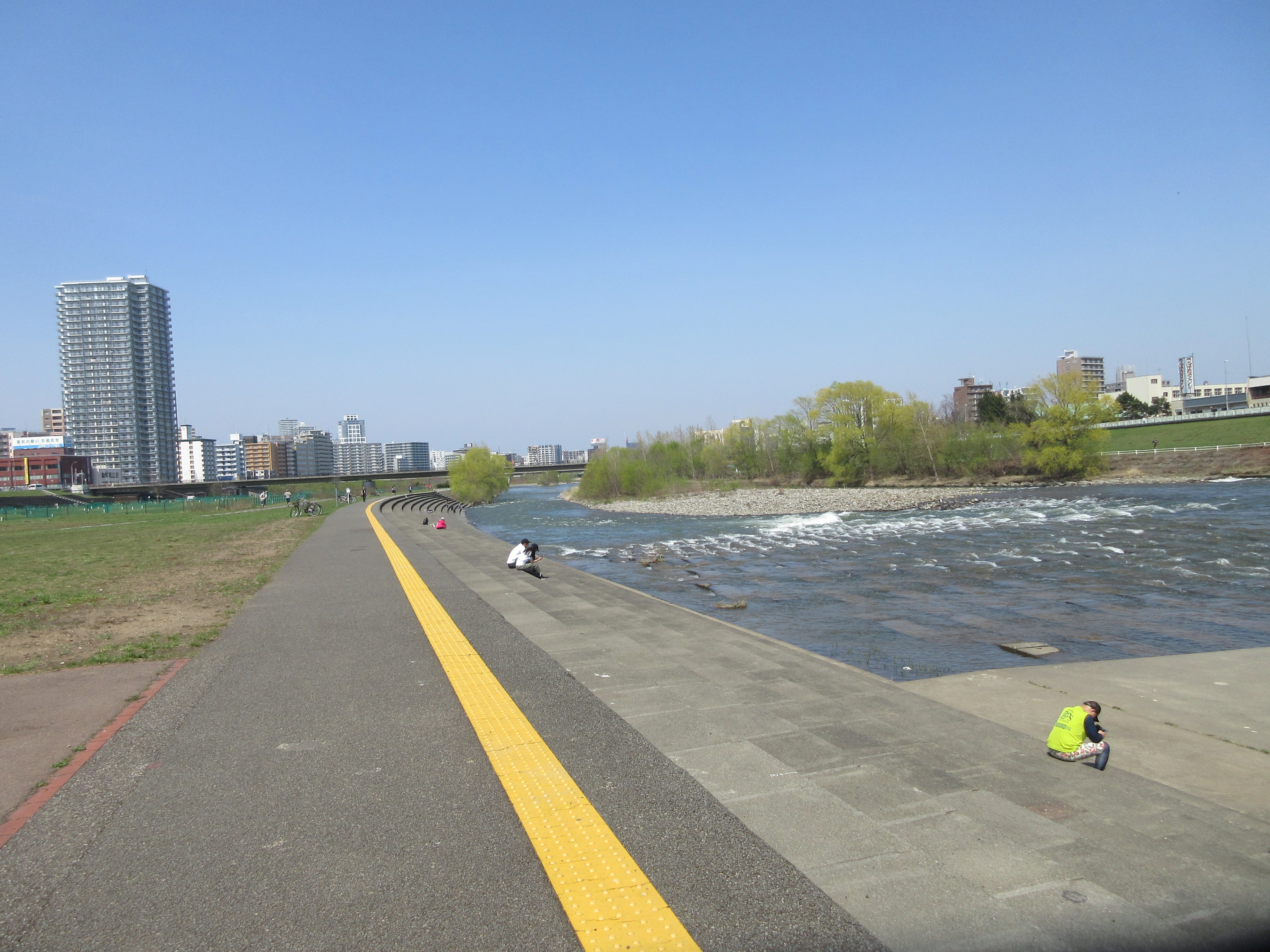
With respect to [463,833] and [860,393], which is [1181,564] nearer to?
[463,833]

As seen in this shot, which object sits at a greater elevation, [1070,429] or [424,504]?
[1070,429]

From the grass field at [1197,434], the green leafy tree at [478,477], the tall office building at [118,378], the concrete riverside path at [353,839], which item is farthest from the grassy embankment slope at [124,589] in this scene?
the tall office building at [118,378]

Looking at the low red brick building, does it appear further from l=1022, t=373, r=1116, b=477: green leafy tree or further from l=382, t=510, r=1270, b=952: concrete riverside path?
l=382, t=510, r=1270, b=952: concrete riverside path

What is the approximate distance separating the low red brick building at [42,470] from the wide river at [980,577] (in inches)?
5477

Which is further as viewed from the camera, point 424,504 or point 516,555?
point 424,504

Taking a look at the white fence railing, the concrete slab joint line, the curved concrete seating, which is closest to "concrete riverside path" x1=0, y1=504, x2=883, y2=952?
the concrete slab joint line

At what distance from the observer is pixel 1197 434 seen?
74875mm

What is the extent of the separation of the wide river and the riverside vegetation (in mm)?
21698

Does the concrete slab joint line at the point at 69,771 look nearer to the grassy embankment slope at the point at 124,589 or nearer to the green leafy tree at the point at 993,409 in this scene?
the grassy embankment slope at the point at 124,589

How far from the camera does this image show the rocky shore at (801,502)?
53.6 meters

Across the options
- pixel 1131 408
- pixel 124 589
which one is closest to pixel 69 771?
pixel 124 589

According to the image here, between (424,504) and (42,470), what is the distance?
114m

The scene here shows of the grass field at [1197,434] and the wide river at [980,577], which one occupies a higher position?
the grass field at [1197,434]

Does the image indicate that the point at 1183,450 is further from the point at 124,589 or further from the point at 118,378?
the point at 118,378
